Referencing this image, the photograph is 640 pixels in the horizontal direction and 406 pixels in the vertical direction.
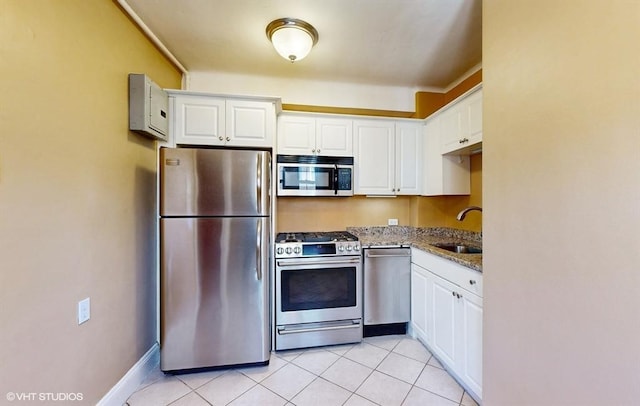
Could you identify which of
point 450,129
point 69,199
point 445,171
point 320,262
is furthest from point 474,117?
point 69,199

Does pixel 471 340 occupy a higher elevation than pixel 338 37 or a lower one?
lower

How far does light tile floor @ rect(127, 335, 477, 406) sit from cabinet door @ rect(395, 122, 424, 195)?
163 cm

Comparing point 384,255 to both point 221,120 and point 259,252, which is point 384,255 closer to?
point 259,252

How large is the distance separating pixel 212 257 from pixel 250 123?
1.22 metres

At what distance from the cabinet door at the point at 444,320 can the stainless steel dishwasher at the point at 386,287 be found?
0.35m

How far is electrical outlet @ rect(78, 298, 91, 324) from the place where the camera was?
138 centimetres

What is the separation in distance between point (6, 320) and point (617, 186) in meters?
2.35

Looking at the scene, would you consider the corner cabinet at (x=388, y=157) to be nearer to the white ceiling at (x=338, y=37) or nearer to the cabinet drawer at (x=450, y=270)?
the white ceiling at (x=338, y=37)

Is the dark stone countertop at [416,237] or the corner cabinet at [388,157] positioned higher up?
the corner cabinet at [388,157]

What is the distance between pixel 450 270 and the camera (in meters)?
1.87

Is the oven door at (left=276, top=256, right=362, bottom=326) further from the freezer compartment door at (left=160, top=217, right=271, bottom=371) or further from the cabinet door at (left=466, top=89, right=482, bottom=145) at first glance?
the cabinet door at (left=466, top=89, right=482, bottom=145)

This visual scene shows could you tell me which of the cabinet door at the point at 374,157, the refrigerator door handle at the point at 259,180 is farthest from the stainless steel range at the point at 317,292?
the cabinet door at the point at 374,157

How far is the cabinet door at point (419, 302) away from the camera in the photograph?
224cm

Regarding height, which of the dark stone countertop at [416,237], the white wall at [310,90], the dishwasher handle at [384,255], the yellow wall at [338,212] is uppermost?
the white wall at [310,90]
